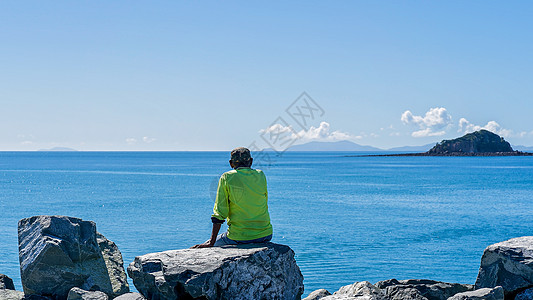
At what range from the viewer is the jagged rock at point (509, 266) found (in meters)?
7.96

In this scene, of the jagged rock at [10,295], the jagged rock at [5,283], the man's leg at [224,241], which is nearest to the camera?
the man's leg at [224,241]

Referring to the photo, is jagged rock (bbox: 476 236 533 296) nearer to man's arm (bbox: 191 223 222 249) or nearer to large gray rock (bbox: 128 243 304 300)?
large gray rock (bbox: 128 243 304 300)

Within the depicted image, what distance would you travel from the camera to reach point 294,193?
5478 centimetres

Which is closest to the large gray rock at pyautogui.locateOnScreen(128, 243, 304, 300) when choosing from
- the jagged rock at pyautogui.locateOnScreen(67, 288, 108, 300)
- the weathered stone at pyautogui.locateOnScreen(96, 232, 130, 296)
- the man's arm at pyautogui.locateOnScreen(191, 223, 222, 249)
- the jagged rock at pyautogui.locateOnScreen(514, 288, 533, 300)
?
the man's arm at pyautogui.locateOnScreen(191, 223, 222, 249)

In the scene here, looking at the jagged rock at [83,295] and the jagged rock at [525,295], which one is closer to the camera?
the jagged rock at [525,295]

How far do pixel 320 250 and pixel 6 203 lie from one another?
112ft

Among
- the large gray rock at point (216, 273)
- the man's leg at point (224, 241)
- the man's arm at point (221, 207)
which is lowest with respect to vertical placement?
the large gray rock at point (216, 273)

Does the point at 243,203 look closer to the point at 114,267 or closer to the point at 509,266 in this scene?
the point at 114,267

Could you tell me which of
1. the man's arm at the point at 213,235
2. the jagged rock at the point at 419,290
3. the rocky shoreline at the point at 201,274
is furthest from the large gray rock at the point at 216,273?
the jagged rock at the point at 419,290

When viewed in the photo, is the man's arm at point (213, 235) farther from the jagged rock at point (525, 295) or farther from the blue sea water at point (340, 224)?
the blue sea water at point (340, 224)

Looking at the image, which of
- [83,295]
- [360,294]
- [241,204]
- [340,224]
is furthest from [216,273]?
[340,224]

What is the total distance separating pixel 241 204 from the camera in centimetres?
782

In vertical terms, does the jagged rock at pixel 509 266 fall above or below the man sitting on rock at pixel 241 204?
below

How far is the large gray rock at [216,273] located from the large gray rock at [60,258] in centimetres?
188
